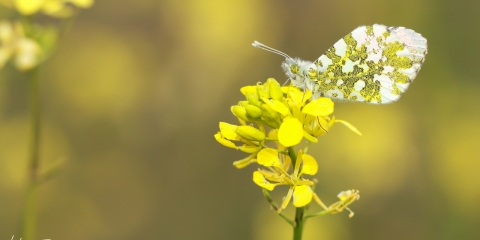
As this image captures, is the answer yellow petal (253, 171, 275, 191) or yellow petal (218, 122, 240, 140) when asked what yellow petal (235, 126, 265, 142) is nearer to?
yellow petal (218, 122, 240, 140)

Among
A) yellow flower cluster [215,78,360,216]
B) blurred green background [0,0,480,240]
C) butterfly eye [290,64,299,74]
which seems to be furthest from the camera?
blurred green background [0,0,480,240]

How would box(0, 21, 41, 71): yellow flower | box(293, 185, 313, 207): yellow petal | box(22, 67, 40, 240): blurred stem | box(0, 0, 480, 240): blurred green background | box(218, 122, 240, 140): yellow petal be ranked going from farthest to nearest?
box(0, 0, 480, 240): blurred green background, box(0, 21, 41, 71): yellow flower, box(22, 67, 40, 240): blurred stem, box(218, 122, 240, 140): yellow petal, box(293, 185, 313, 207): yellow petal

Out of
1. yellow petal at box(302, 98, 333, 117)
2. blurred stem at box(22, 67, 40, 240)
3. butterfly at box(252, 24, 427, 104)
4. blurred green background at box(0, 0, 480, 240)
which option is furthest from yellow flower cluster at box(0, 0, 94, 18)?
blurred green background at box(0, 0, 480, 240)

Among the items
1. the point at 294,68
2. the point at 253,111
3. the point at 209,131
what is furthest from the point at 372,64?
the point at 209,131

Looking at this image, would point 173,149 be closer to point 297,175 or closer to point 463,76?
point 463,76

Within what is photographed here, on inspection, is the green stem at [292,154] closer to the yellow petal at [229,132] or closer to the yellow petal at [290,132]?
the yellow petal at [290,132]

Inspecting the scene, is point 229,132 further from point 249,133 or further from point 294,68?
point 294,68
